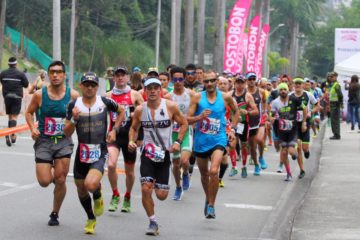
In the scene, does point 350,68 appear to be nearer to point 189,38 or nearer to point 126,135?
point 126,135

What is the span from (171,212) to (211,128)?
1208mm

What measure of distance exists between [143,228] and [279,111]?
6163mm

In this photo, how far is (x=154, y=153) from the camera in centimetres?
986

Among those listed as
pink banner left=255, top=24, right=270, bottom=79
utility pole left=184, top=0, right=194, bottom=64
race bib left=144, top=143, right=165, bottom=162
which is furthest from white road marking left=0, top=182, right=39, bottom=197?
pink banner left=255, top=24, right=270, bottom=79

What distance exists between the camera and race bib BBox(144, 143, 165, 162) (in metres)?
9.85

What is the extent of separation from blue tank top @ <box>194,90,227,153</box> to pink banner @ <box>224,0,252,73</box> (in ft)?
81.6

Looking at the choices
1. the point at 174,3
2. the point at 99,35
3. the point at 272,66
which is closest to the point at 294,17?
the point at 272,66

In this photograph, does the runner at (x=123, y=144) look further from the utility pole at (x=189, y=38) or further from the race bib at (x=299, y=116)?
the utility pole at (x=189, y=38)

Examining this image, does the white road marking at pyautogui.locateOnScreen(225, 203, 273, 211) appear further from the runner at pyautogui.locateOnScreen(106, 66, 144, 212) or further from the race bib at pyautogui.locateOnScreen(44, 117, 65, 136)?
the race bib at pyautogui.locateOnScreen(44, 117, 65, 136)

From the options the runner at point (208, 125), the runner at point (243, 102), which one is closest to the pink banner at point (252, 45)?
the runner at point (243, 102)

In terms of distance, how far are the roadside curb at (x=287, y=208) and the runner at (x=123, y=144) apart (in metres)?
1.76

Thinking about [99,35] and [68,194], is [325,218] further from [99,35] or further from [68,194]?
[99,35]

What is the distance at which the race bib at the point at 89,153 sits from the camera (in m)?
9.50

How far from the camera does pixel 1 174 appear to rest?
14695mm
